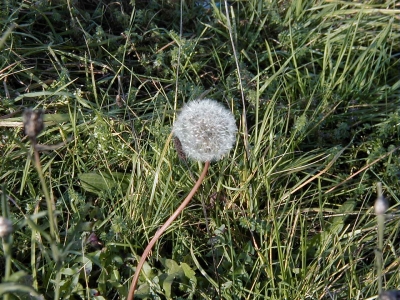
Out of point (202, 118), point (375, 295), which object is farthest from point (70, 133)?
point (375, 295)

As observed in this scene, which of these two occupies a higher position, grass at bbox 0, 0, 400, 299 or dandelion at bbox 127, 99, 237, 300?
dandelion at bbox 127, 99, 237, 300

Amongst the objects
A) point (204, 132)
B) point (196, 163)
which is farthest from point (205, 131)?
point (196, 163)

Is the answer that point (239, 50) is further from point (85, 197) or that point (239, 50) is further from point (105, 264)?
point (105, 264)

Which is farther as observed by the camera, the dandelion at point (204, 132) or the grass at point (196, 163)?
the grass at point (196, 163)

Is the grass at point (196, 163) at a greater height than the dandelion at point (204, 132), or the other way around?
the dandelion at point (204, 132)

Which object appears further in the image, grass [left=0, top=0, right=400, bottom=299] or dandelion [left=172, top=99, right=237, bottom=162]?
grass [left=0, top=0, right=400, bottom=299]
